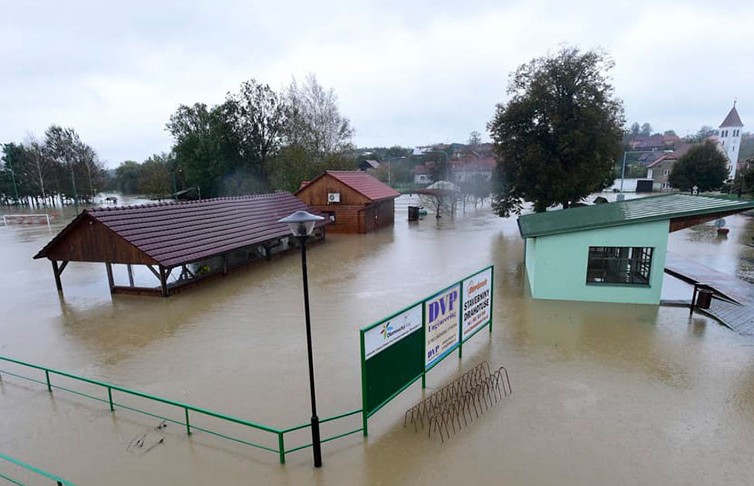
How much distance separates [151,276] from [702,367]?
19.0 meters

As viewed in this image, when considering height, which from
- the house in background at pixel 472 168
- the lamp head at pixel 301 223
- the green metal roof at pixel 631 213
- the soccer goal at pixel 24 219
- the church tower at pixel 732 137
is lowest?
the soccer goal at pixel 24 219

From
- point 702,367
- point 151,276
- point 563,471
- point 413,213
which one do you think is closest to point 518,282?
point 702,367

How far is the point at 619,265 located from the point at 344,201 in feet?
58.8

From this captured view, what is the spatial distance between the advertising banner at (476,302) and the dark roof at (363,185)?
18.3 m

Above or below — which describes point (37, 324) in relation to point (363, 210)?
below

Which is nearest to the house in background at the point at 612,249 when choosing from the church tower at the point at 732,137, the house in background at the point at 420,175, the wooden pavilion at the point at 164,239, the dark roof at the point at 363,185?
the wooden pavilion at the point at 164,239

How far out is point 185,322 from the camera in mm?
11664

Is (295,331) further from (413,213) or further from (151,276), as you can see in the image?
(413,213)

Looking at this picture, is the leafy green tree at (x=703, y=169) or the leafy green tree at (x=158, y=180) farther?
the leafy green tree at (x=158, y=180)

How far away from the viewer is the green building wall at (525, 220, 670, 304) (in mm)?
11766

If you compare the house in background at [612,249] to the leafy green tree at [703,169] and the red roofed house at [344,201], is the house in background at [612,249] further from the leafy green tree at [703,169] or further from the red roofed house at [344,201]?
the leafy green tree at [703,169]

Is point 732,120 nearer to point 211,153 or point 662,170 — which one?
point 662,170

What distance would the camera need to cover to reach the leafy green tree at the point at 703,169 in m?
44.7

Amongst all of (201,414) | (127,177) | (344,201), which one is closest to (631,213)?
(201,414)
